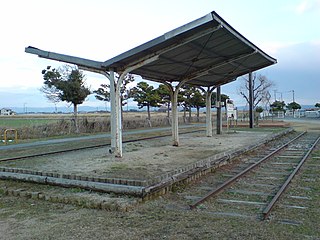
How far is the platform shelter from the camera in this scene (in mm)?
8742

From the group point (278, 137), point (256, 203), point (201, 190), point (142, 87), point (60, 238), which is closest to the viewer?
point (60, 238)

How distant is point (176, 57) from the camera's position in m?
11.1

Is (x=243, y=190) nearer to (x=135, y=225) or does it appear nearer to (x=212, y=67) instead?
(x=135, y=225)

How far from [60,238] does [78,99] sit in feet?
69.2

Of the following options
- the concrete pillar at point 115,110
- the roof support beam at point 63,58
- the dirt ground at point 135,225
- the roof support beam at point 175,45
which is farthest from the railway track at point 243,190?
the roof support beam at point 63,58

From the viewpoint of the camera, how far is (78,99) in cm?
2448

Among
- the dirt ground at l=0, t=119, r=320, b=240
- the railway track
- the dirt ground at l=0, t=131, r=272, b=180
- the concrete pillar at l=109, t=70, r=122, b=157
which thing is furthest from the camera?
the concrete pillar at l=109, t=70, r=122, b=157

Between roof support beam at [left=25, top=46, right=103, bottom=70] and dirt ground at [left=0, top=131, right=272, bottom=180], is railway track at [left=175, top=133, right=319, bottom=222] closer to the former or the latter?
dirt ground at [left=0, top=131, right=272, bottom=180]

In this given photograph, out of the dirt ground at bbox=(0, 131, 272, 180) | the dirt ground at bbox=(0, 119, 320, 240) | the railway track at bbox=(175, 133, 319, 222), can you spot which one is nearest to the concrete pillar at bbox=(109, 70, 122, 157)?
the dirt ground at bbox=(0, 131, 272, 180)

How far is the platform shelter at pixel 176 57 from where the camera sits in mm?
8742

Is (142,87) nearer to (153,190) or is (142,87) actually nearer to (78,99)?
(78,99)

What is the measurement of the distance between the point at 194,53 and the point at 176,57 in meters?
0.68

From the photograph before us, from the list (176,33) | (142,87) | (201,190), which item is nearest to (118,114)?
(176,33)

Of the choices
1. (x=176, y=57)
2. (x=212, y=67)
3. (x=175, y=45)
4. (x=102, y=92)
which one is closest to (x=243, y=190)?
(x=175, y=45)
